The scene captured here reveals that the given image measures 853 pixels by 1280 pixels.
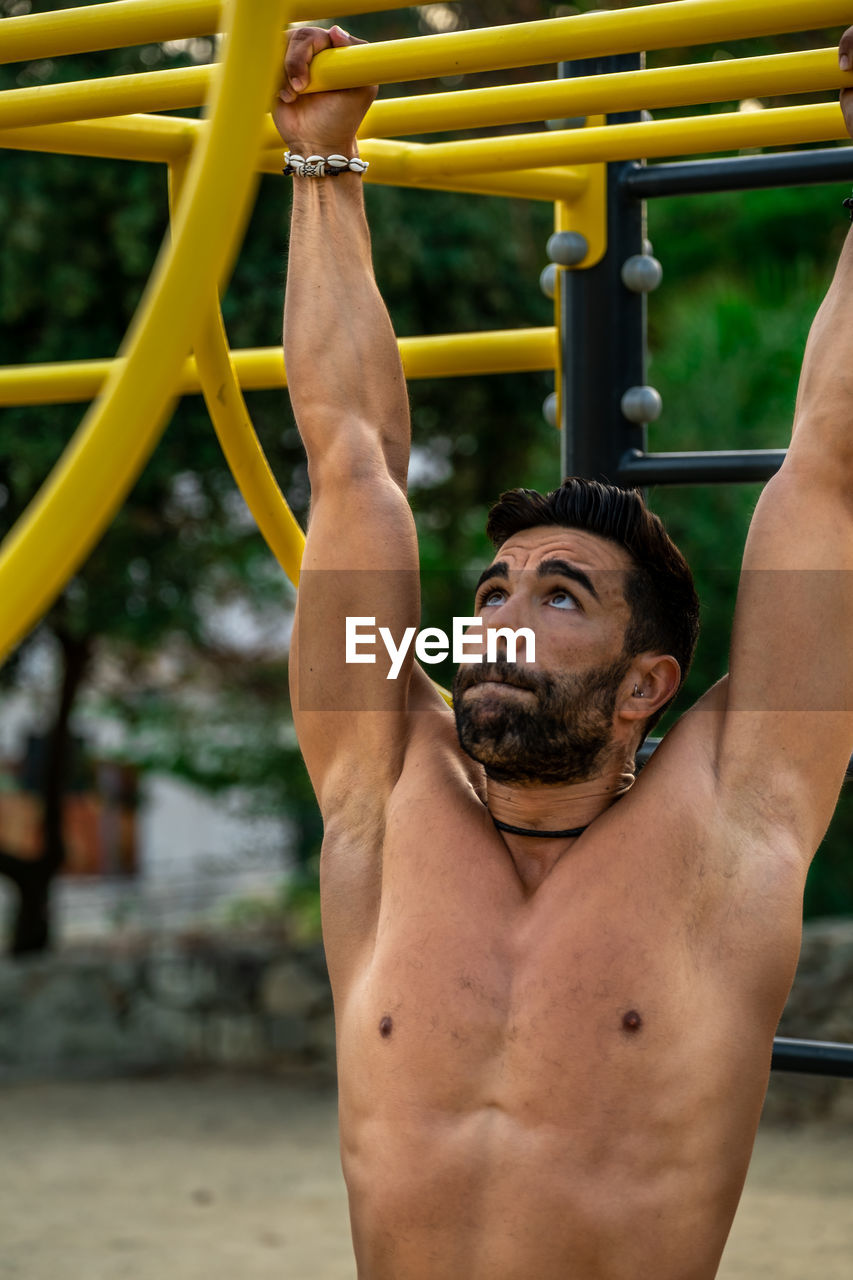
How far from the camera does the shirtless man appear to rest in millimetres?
1357

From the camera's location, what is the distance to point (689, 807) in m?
1.44

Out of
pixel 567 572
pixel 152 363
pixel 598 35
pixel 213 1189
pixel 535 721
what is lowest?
pixel 213 1189

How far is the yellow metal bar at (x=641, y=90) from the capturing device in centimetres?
133

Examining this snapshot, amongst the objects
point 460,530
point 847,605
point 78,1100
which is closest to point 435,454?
point 460,530

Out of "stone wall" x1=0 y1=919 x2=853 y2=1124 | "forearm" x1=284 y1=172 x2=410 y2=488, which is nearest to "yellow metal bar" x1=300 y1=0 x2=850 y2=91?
"forearm" x1=284 y1=172 x2=410 y2=488

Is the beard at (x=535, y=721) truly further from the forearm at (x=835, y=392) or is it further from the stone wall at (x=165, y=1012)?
the stone wall at (x=165, y=1012)

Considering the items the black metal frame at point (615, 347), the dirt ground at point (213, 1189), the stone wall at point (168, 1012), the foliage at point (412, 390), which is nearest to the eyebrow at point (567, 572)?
the black metal frame at point (615, 347)

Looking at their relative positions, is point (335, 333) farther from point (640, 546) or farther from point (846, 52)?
point (846, 52)

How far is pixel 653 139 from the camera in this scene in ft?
5.19

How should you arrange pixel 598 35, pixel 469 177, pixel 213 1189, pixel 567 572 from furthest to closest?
1. pixel 213 1189
2. pixel 469 177
3. pixel 567 572
4. pixel 598 35

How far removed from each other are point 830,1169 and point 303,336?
13.8 ft

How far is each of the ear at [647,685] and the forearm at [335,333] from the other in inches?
13.4

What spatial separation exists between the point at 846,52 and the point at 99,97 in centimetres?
68

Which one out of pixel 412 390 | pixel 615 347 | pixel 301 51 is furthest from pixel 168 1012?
pixel 301 51
